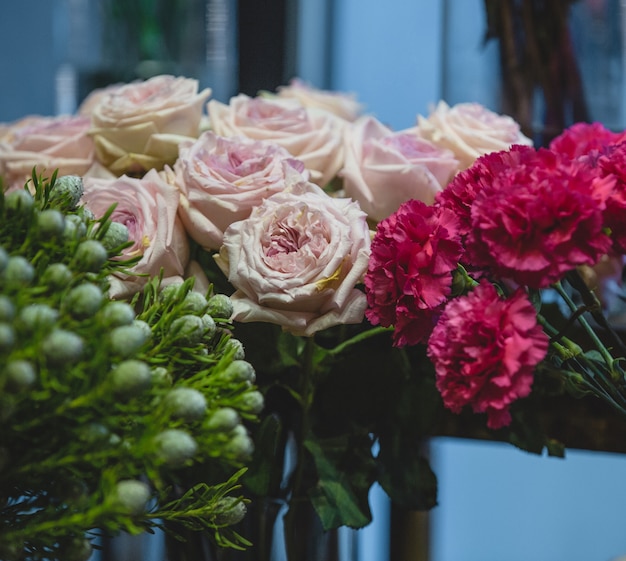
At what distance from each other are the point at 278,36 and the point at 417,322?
79 centimetres

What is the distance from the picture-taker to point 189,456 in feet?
1.05

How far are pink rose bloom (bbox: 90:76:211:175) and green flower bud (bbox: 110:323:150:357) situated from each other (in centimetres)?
25

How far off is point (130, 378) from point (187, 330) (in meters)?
0.07

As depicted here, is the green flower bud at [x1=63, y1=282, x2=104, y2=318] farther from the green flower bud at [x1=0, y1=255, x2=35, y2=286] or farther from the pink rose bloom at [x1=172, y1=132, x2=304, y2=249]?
the pink rose bloom at [x1=172, y1=132, x2=304, y2=249]

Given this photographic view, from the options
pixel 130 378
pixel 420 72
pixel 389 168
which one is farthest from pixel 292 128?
pixel 420 72

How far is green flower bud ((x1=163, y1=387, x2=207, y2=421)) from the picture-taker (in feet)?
1.07

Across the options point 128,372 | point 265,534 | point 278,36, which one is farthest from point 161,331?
point 278,36

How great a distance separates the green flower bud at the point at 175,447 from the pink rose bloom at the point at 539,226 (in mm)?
156

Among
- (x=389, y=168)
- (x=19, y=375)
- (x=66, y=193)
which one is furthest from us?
(x=389, y=168)

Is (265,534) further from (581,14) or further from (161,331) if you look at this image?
(581,14)

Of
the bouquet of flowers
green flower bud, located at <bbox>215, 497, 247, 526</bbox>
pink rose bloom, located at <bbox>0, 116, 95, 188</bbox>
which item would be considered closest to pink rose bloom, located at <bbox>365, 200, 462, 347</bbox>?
the bouquet of flowers

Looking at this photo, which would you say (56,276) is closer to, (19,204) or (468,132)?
(19,204)

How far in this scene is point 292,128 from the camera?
0.55 metres

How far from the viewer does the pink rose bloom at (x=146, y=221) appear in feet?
1.55
